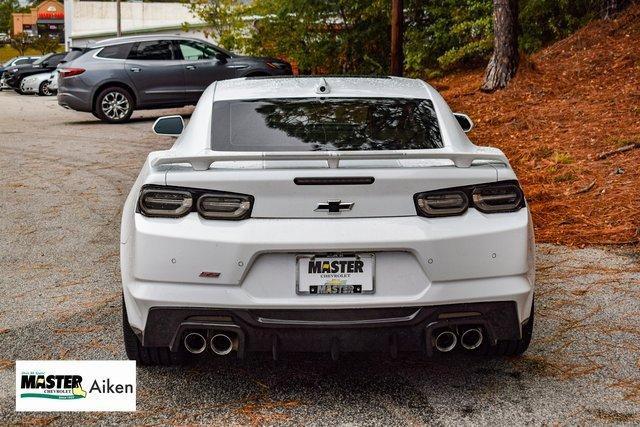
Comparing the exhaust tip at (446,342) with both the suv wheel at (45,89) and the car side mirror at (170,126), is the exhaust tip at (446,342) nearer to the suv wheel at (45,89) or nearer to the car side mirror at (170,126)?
the car side mirror at (170,126)

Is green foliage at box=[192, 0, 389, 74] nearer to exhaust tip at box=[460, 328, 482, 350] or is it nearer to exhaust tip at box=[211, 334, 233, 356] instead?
exhaust tip at box=[460, 328, 482, 350]

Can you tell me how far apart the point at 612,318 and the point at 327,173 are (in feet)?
7.85

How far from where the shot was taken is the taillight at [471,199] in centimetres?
400

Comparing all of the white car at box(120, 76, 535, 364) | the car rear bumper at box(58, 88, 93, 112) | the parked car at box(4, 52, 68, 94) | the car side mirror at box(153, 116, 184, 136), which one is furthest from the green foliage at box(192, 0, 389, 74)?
the white car at box(120, 76, 535, 364)

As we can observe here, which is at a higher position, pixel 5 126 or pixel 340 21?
pixel 340 21

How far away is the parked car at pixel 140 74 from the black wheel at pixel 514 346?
14741 mm

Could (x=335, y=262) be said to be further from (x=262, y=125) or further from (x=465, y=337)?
(x=262, y=125)

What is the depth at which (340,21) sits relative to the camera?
24.9 meters

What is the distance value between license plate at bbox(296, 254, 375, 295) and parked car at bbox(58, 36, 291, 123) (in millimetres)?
15141

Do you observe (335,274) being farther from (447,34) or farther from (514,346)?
(447,34)

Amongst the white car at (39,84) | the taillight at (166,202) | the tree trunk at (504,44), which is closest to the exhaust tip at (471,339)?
the taillight at (166,202)

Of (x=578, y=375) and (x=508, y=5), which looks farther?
(x=508, y=5)

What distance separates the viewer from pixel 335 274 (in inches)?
Answer: 155

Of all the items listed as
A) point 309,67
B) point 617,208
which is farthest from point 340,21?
point 617,208
